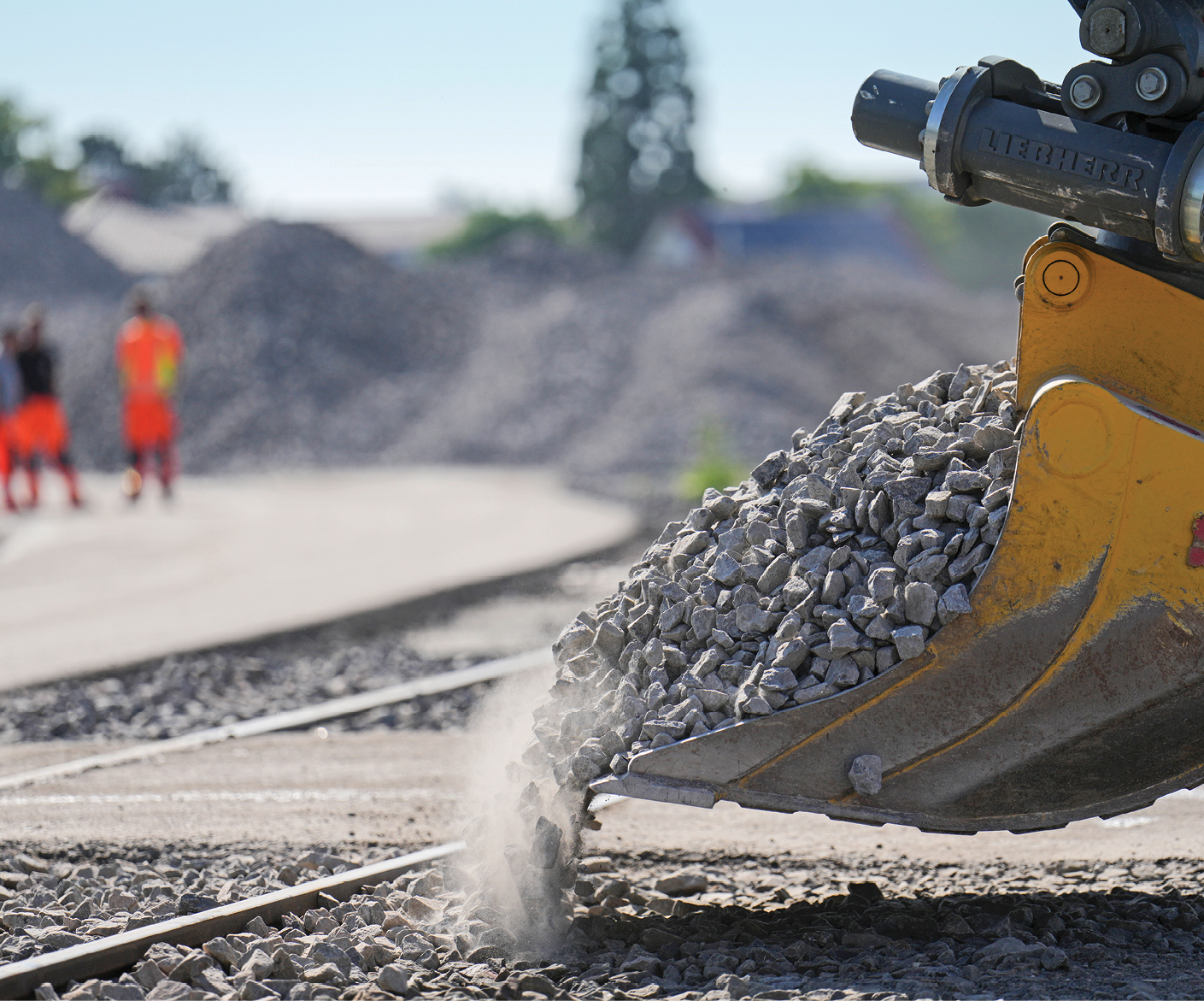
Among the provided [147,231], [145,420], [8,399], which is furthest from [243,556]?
[147,231]

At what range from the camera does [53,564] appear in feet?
37.9

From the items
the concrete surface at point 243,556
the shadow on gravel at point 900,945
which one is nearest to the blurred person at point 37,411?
the concrete surface at point 243,556

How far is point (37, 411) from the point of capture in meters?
15.5

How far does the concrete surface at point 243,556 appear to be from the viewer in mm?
8930

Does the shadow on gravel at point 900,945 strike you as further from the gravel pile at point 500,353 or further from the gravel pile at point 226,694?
the gravel pile at point 500,353

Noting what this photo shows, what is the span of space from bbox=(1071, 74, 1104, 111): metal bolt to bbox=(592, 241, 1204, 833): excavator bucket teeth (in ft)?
1.21

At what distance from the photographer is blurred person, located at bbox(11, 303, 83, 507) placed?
1544 cm

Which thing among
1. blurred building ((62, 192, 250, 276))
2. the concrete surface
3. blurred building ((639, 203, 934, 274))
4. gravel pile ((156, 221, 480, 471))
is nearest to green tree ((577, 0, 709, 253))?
blurred building ((639, 203, 934, 274))

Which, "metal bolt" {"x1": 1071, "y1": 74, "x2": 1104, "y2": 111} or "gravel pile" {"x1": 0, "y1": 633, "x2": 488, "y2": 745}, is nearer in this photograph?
"metal bolt" {"x1": 1071, "y1": 74, "x2": 1104, "y2": 111}

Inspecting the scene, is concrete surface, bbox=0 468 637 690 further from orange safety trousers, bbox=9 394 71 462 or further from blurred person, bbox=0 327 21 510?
orange safety trousers, bbox=9 394 71 462

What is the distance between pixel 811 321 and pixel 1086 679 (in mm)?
26934

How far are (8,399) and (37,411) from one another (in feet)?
1.13

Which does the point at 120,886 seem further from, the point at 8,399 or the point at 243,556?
the point at 8,399

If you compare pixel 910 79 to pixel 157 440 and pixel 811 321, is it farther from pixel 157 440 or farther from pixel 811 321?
pixel 811 321
